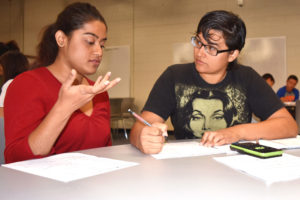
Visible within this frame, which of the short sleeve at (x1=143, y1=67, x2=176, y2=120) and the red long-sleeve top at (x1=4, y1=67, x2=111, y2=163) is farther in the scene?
the short sleeve at (x1=143, y1=67, x2=176, y2=120)

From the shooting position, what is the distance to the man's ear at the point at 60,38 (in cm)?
128

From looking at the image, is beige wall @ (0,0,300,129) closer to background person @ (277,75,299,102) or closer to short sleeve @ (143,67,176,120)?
background person @ (277,75,299,102)

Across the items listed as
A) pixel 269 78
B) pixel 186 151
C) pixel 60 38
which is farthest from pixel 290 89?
pixel 60 38

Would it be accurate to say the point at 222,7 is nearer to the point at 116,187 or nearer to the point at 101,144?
the point at 101,144

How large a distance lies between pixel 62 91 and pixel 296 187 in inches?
29.4

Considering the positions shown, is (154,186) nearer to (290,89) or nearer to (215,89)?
(215,89)

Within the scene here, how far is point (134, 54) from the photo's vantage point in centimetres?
690

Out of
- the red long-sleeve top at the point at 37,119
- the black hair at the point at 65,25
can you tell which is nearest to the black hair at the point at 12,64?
the black hair at the point at 65,25

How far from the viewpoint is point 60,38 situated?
1.28m

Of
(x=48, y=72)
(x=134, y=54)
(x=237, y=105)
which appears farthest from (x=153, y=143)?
(x=134, y=54)

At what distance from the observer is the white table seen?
0.60m

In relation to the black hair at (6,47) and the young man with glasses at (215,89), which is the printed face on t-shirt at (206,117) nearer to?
the young man with glasses at (215,89)

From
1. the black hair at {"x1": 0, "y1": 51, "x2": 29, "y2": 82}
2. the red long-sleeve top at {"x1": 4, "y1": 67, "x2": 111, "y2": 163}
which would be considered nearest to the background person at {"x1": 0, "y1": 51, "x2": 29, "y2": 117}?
the black hair at {"x1": 0, "y1": 51, "x2": 29, "y2": 82}

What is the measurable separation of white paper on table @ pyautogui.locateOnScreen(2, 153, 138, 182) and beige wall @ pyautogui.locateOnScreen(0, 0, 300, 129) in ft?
18.4
